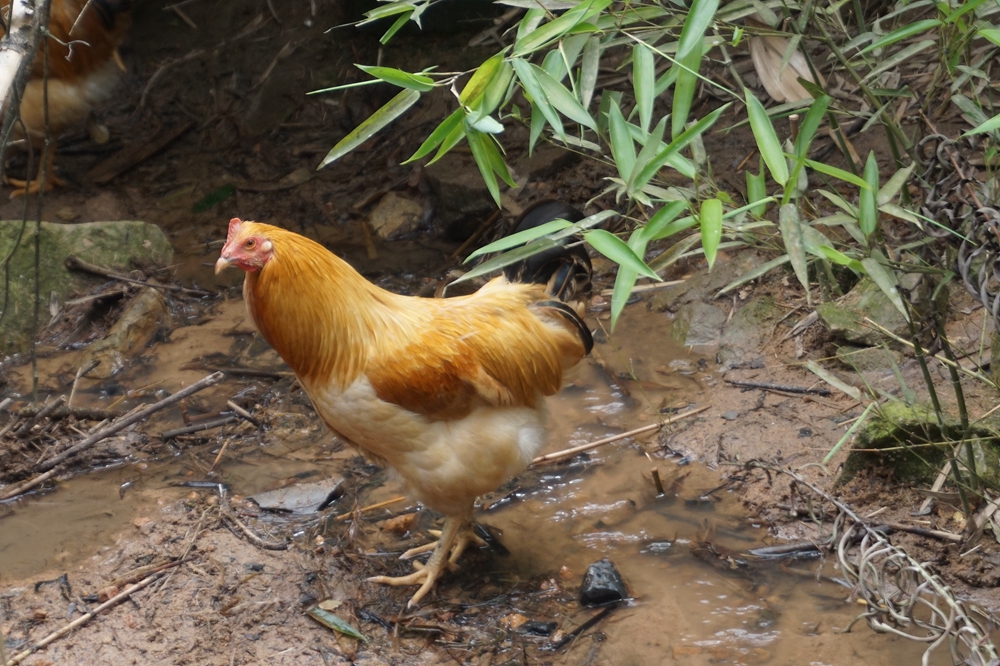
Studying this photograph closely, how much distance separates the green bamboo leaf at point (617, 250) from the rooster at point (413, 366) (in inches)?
53.0

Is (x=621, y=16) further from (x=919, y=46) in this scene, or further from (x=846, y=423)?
(x=846, y=423)

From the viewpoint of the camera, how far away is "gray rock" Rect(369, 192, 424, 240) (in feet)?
23.8

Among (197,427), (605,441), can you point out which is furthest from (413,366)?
(197,427)

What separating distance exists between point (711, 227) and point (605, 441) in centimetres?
260

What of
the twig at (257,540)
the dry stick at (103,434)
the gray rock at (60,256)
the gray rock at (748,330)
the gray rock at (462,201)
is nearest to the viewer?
the twig at (257,540)

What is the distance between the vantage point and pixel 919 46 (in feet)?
10.3

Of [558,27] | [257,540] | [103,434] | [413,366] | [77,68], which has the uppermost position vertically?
[77,68]

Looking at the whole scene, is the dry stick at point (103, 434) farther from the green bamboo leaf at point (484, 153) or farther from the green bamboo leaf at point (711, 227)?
the green bamboo leaf at point (711, 227)

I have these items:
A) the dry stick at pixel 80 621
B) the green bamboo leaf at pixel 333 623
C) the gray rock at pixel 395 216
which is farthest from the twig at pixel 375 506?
the gray rock at pixel 395 216

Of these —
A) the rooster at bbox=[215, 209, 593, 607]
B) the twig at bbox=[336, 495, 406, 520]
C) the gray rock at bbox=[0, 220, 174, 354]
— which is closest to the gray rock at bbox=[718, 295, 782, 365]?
the rooster at bbox=[215, 209, 593, 607]

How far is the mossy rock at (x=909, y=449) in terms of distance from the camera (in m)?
3.65

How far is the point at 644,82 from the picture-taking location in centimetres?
242

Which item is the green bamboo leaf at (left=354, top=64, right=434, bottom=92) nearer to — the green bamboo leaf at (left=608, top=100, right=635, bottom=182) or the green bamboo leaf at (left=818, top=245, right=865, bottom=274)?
the green bamboo leaf at (left=608, top=100, right=635, bottom=182)

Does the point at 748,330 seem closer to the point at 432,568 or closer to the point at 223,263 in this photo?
the point at 432,568
